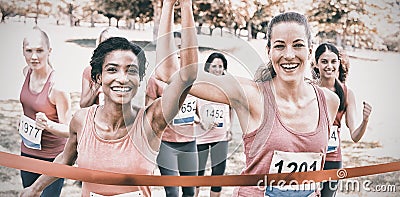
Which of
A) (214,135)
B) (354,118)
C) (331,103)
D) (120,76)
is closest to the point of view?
(120,76)

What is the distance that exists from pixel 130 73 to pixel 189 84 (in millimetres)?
310

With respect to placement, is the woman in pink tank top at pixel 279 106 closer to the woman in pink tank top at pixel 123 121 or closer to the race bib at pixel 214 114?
the race bib at pixel 214 114

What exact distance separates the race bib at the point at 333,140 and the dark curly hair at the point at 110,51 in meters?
1.14

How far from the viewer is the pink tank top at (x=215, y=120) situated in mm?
3033

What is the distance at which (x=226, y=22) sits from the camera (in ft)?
9.93

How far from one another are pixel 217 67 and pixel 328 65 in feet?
2.22

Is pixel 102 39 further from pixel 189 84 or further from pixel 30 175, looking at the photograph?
pixel 30 175

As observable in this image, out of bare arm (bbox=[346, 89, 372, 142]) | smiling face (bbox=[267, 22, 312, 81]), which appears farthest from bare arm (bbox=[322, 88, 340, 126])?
smiling face (bbox=[267, 22, 312, 81])

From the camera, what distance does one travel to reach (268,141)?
304cm

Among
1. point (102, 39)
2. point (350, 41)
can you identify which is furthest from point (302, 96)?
point (102, 39)

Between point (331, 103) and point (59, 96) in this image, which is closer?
point (59, 96)

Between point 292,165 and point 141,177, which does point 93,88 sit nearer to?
point 141,177

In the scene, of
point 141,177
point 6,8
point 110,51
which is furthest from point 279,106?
point 6,8

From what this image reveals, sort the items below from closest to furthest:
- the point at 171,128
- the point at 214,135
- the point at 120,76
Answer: the point at 120,76 < the point at 171,128 < the point at 214,135
